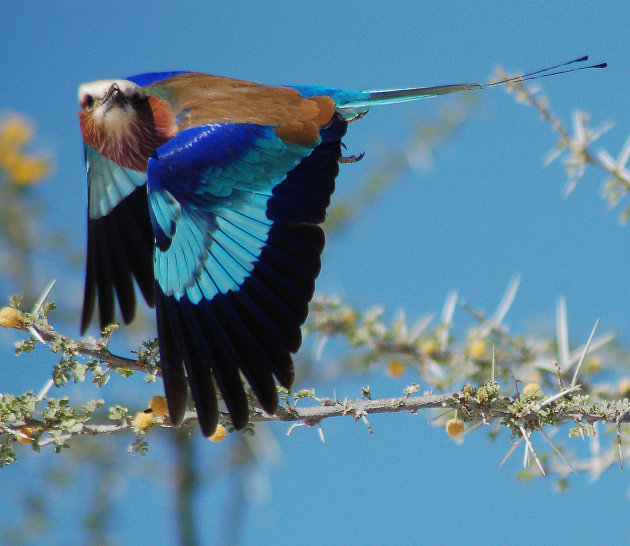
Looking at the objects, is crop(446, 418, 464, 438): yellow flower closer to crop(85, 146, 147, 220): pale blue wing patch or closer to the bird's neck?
the bird's neck

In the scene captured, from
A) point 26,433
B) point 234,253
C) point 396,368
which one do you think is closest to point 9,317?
point 26,433

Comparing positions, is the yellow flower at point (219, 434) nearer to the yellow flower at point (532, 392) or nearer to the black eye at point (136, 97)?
the yellow flower at point (532, 392)

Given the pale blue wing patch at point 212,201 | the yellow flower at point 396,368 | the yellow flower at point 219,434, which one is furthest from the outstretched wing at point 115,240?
the yellow flower at point 219,434

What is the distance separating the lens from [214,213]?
1.68m

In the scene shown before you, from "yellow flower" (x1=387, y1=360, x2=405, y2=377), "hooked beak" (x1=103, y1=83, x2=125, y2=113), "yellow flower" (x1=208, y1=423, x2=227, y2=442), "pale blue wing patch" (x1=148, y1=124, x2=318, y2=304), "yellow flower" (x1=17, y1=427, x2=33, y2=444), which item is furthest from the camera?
"hooked beak" (x1=103, y1=83, x2=125, y2=113)

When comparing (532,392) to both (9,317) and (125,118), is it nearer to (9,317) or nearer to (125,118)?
(9,317)

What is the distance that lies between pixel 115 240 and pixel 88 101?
392 millimetres

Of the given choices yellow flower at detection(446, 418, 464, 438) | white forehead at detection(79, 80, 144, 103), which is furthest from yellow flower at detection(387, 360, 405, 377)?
white forehead at detection(79, 80, 144, 103)

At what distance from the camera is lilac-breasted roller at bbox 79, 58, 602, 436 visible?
145 centimetres

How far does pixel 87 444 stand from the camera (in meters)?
2.95

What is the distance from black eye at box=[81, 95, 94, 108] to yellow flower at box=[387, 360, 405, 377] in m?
0.99

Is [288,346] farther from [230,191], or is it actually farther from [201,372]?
[230,191]

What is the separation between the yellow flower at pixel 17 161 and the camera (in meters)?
2.47

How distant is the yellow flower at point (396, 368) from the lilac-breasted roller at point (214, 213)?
32cm
